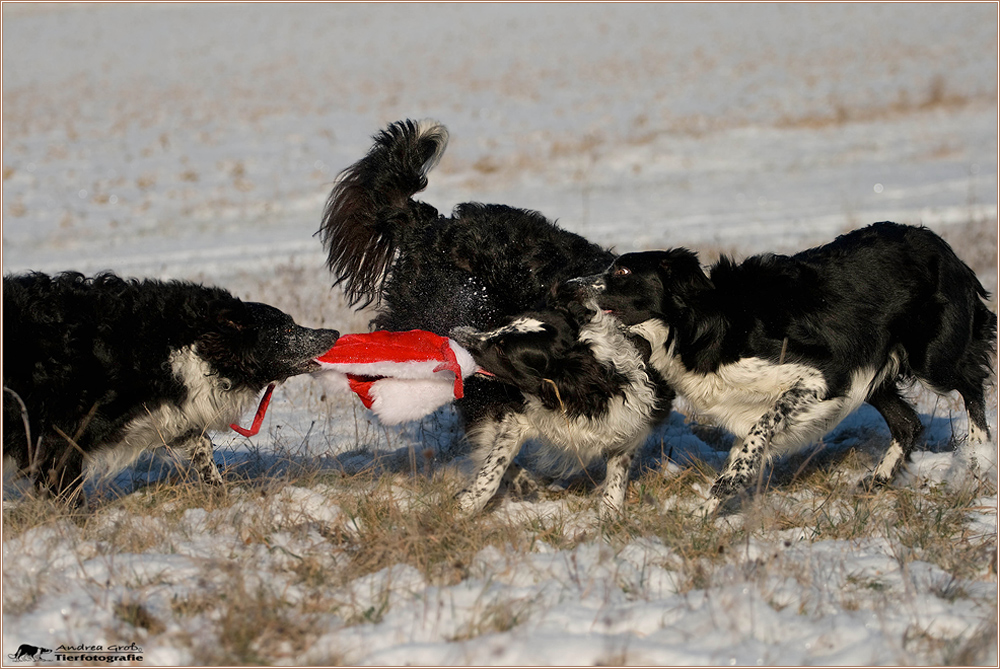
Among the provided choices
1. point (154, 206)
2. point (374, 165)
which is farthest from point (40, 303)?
point (154, 206)

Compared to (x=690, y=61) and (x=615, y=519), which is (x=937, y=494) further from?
(x=690, y=61)

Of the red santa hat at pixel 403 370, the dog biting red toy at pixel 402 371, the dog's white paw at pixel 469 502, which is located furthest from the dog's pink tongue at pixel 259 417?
the dog's white paw at pixel 469 502

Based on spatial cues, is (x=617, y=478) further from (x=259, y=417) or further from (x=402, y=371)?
(x=259, y=417)

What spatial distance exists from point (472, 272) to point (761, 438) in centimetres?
198

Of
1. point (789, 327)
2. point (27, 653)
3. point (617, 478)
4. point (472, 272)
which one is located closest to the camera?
point (27, 653)

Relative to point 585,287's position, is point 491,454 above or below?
below

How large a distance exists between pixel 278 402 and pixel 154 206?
11342mm

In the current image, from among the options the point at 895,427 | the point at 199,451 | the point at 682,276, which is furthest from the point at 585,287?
the point at 199,451

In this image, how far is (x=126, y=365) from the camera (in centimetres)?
437

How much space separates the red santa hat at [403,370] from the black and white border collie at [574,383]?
0.46 ft

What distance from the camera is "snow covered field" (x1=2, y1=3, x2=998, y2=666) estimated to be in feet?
10.4

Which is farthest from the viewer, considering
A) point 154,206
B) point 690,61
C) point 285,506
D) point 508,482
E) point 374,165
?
point 690,61

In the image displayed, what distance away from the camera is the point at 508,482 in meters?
5.35

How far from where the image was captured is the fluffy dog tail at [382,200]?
232 inches
